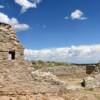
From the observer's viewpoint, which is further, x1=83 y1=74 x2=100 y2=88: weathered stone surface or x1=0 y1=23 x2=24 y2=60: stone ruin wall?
x1=83 y1=74 x2=100 y2=88: weathered stone surface

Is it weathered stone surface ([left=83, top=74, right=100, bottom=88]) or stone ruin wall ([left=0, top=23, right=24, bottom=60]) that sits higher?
stone ruin wall ([left=0, top=23, right=24, bottom=60])

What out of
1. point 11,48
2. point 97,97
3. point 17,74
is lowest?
point 97,97

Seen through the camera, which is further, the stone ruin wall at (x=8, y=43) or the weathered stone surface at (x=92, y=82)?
the weathered stone surface at (x=92, y=82)

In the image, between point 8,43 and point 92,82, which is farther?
point 92,82

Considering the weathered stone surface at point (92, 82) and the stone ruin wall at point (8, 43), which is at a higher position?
the stone ruin wall at point (8, 43)

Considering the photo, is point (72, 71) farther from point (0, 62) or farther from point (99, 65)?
point (0, 62)

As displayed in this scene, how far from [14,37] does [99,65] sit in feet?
24.1

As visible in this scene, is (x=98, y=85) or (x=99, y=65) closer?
(x=98, y=85)

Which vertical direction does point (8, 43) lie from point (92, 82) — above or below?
above

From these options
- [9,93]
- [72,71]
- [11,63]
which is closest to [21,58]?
[11,63]

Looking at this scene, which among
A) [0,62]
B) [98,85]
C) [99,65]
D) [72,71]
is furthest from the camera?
[72,71]

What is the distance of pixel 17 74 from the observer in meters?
13.5

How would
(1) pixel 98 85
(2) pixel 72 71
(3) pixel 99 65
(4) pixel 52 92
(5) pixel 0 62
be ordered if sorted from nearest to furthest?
(5) pixel 0 62 < (4) pixel 52 92 < (1) pixel 98 85 < (3) pixel 99 65 < (2) pixel 72 71

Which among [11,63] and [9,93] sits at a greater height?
[11,63]
